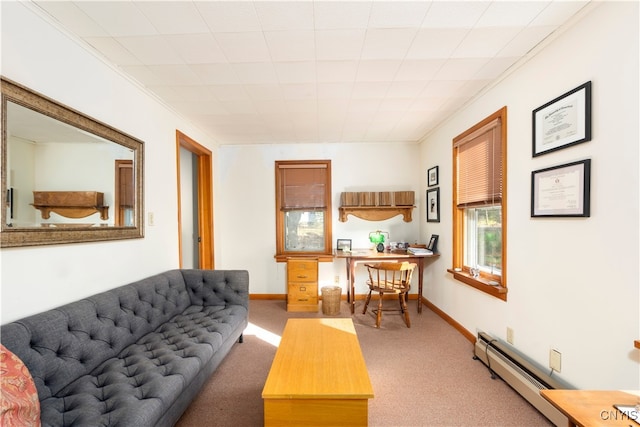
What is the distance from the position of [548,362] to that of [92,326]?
3.01 metres

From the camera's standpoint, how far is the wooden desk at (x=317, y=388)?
4.35ft

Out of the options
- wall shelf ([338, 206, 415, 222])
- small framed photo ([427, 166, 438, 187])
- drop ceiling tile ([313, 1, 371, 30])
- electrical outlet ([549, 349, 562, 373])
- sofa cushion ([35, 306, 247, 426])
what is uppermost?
drop ceiling tile ([313, 1, 371, 30])

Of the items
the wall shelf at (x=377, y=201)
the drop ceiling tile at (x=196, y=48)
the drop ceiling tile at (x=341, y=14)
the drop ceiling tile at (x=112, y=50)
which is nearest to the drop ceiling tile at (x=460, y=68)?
the drop ceiling tile at (x=341, y=14)

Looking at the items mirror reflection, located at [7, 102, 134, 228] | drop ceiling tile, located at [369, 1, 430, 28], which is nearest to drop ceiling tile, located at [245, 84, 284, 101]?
drop ceiling tile, located at [369, 1, 430, 28]

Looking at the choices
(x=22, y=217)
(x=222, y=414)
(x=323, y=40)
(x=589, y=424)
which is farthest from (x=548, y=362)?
(x=22, y=217)

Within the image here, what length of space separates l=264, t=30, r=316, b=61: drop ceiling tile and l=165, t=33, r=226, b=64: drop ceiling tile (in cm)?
39

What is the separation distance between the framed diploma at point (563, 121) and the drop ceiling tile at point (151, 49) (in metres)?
2.68

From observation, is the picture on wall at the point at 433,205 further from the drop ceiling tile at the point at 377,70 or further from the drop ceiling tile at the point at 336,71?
the drop ceiling tile at the point at 336,71

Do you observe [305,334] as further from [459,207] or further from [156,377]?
[459,207]

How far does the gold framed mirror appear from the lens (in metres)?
1.40

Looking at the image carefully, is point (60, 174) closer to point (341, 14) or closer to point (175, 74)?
point (175, 74)

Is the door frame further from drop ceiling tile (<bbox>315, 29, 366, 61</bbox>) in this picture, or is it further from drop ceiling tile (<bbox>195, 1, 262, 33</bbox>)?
drop ceiling tile (<bbox>315, 29, 366, 61</bbox>)

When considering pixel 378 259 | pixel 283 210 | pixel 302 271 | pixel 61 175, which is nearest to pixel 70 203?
pixel 61 175

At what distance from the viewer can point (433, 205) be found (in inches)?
150
